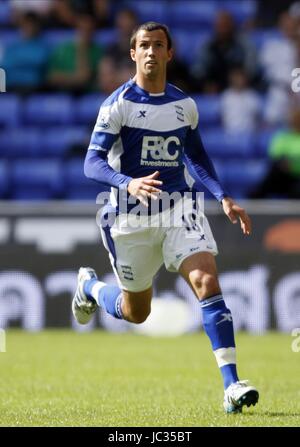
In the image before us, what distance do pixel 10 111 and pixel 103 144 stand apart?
8490 millimetres

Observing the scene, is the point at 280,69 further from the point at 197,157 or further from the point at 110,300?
the point at 197,157

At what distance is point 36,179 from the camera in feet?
46.0

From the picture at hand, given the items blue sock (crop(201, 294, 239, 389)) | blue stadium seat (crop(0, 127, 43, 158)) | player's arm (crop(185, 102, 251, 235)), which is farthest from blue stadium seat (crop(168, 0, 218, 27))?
blue sock (crop(201, 294, 239, 389))

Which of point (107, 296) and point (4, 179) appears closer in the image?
point (107, 296)

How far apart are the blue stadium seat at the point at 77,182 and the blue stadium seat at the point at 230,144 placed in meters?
1.62

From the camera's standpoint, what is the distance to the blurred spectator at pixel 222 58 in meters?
14.7

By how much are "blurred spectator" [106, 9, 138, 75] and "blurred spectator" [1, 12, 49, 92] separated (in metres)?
0.99

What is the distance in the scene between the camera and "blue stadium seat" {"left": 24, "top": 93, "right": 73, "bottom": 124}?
48.8ft

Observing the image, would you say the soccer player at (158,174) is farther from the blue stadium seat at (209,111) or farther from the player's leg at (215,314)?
the blue stadium seat at (209,111)

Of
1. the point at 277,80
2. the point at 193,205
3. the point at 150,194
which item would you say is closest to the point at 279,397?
the point at 193,205

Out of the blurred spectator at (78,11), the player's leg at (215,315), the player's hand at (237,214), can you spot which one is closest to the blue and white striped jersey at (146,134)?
the player's hand at (237,214)

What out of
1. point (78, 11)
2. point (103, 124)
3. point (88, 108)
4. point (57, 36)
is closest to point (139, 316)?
point (103, 124)

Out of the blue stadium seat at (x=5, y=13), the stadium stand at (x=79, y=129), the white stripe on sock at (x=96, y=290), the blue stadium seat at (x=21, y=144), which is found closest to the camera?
the white stripe on sock at (x=96, y=290)
